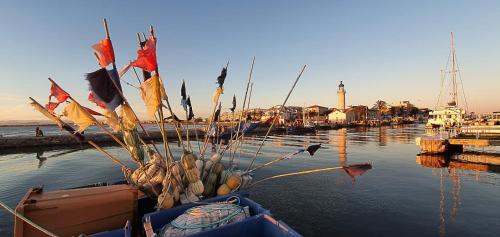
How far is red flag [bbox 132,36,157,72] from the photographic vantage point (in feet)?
21.5

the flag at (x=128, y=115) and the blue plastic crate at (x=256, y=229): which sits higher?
the flag at (x=128, y=115)

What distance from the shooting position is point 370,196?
13008mm

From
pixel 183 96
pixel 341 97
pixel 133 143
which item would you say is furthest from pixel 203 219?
pixel 341 97

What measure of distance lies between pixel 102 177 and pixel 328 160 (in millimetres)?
19427

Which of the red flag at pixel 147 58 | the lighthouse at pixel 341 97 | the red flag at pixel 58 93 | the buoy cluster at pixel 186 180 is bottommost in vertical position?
the buoy cluster at pixel 186 180

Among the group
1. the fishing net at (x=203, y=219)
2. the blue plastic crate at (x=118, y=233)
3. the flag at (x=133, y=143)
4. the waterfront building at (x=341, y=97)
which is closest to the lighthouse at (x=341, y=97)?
the waterfront building at (x=341, y=97)

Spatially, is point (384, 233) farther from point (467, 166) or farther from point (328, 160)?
point (467, 166)

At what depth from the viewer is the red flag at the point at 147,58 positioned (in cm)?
655

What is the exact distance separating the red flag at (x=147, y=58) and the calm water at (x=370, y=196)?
771 cm

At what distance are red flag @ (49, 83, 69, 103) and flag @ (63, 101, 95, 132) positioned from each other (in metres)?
0.54

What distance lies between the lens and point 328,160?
23641mm

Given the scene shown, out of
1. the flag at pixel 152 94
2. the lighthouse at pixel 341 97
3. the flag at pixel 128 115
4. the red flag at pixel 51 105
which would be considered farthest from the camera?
the lighthouse at pixel 341 97

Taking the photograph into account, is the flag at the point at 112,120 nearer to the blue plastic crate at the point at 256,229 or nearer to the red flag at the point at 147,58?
the red flag at the point at 147,58

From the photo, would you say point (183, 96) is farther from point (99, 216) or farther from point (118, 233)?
point (118, 233)
